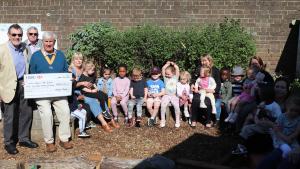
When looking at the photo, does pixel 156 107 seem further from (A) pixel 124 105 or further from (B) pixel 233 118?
(B) pixel 233 118

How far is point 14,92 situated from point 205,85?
3.61 meters

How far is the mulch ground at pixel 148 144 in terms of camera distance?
701 cm

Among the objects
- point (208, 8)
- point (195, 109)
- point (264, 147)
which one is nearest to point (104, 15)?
point (208, 8)

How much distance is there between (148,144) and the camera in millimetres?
7531

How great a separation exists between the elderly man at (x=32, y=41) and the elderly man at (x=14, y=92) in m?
0.18

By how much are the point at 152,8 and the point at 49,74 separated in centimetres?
605

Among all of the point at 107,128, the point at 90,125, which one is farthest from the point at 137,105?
the point at 90,125

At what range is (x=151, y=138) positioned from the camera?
25.7 ft

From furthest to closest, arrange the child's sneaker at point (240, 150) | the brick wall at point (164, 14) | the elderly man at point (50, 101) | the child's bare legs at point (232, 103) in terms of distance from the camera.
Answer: the brick wall at point (164, 14), the child's bare legs at point (232, 103), the elderly man at point (50, 101), the child's sneaker at point (240, 150)

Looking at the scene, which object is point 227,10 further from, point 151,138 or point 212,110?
point 151,138

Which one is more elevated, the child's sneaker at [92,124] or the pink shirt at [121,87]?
the pink shirt at [121,87]

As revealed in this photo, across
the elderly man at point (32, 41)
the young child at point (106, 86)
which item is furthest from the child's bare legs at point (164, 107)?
the elderly man at point (32, 41)

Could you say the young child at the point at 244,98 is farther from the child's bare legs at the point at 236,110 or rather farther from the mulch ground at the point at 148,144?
the mulch ground at the point at 148,144

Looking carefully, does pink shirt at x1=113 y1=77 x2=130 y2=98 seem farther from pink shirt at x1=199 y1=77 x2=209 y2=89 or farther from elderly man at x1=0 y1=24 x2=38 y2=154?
elderly man at x1=0 y1=24 x2=38 y2=154
